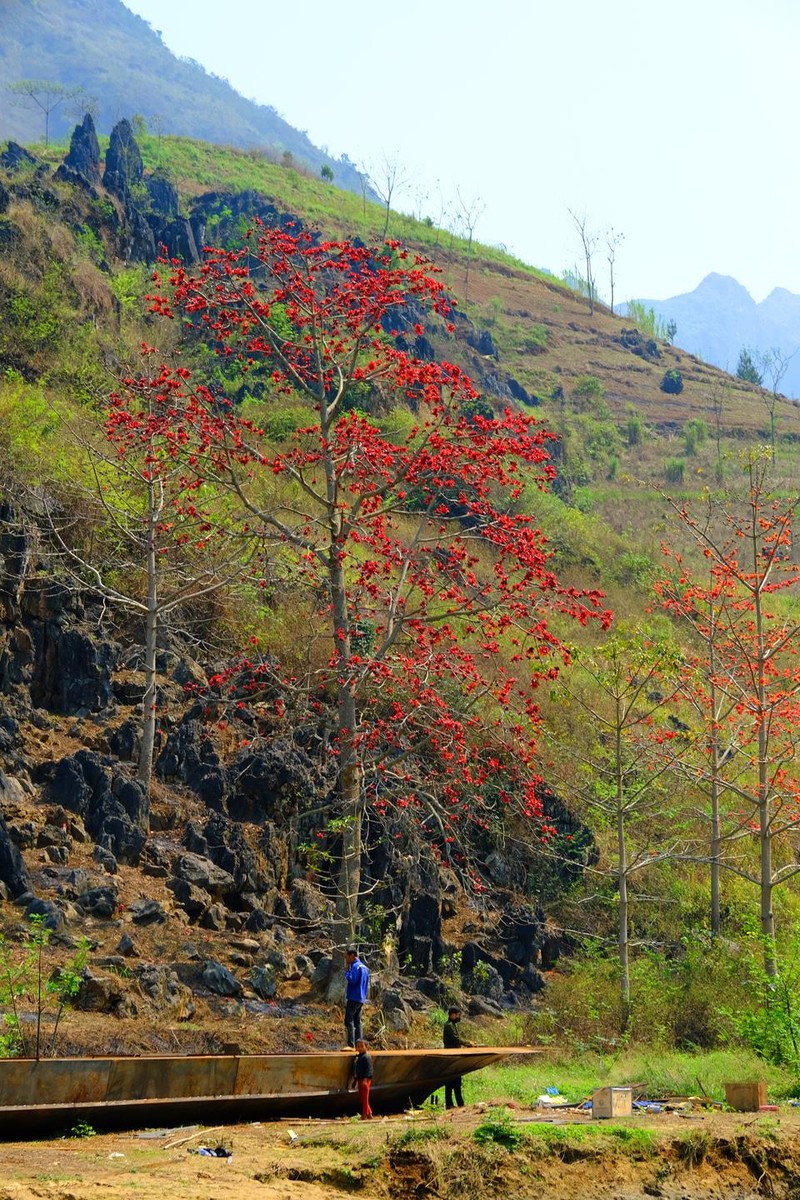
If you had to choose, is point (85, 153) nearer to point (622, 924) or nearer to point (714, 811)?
point (714, 811)

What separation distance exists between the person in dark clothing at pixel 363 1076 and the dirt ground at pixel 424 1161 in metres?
0.19

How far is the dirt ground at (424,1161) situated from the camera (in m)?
8.58

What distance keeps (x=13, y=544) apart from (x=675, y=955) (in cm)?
1408

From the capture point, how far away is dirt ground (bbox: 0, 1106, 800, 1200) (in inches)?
338

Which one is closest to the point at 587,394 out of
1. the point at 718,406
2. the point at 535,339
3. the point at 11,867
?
the point at 535,339

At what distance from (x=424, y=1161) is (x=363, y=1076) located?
1.51m

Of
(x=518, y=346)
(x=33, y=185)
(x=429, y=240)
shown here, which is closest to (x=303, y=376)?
(x=33, y=185)

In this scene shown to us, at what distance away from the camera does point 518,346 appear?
2911 inches

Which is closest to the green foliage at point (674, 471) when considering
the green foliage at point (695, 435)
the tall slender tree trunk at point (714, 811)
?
the green foliage at point (695, 435)

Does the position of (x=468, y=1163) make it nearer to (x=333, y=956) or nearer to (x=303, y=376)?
(x=333, y=956)

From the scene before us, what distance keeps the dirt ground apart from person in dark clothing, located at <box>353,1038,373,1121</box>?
0.19m

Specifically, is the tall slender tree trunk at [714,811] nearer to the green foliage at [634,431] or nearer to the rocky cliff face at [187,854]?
the rocky cliff face at [187,854]

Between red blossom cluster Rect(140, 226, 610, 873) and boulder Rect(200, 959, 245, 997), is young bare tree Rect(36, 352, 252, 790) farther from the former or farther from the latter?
red blossom cluster Rect(140, 226, 610, 873)

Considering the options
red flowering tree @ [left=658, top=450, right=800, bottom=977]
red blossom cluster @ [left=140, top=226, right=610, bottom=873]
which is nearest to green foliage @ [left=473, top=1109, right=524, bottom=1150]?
red blossom cluster @ [left=140, top=226, right=610, bottom=873]
